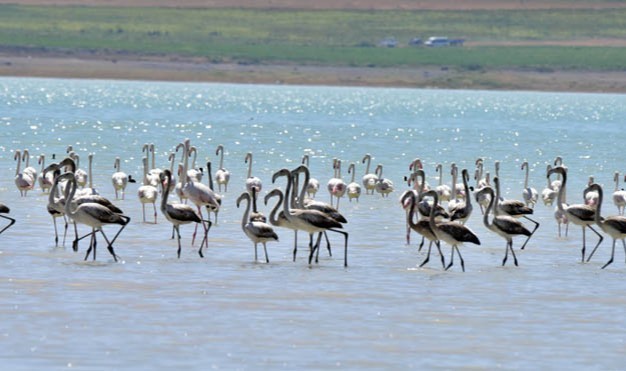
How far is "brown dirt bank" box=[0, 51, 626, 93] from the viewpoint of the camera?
14138cm

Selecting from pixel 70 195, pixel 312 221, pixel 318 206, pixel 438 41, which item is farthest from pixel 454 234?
pixel 438 41

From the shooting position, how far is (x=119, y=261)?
20906 millimetres

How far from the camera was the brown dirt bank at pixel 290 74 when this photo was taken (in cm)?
14138

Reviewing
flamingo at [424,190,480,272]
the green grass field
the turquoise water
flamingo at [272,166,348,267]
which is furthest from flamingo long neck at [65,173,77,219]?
the green grass field

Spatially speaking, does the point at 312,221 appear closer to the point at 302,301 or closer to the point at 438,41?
the point at 302,301

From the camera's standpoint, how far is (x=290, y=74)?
149 metres

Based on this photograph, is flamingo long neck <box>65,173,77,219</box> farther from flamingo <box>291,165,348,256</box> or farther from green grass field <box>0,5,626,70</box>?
green grass field <box>0,5,626,70</box>

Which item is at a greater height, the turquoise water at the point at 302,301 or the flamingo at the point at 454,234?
the flamingo at the point at 454,234

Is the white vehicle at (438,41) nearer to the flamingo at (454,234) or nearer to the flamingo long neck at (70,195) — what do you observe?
the flamingo long neck at (70,195)

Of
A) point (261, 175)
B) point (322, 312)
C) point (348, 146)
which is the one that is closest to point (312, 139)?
point (348, 146)

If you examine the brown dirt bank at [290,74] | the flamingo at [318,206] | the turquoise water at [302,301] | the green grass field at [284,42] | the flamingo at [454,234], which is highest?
the green grass field at [284,42]

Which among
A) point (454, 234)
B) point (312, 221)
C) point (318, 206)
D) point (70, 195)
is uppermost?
point (70, 195)

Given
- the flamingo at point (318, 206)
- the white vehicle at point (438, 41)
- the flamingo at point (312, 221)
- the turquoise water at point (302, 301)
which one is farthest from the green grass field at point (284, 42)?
the flamingo at point (312, 221)

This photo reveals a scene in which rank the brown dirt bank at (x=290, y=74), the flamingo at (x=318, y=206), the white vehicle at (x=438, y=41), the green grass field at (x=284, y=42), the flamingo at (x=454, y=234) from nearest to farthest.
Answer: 1. the flamingo at (x=454, y=234)
2. the flamingo at (x=318, y=206)
3. the brown dirt bank at (x=290, y=74)
4. the green grass field at (x=284, y=42)
5. the white vehicle at (x=438, y=41)
